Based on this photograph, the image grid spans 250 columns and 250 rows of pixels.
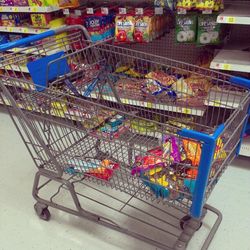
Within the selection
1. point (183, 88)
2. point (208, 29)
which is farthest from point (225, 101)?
point (208, 29)

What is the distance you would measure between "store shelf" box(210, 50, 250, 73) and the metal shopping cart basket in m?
0.14

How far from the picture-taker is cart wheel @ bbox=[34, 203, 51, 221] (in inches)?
68.7

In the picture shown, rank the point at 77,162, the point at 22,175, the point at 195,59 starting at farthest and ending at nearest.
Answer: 1. the point at 195,59
2. the point at 22,175
3. the point at 77,162

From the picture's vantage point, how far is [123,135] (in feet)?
5.41

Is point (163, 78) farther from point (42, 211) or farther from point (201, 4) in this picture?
point (42, 211)

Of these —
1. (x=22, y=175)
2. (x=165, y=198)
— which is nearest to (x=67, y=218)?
(x=22, y=175)

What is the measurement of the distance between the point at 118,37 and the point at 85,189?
3.62 feet

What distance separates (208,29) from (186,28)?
0.47 ft

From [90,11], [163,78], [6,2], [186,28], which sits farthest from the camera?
[6,2]

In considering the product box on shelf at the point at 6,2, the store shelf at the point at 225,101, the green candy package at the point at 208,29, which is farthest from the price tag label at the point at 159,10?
the product box on shelf at the point at 6,2

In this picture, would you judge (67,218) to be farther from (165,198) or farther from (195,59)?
(195,59)

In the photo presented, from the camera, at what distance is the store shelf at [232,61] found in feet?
5.91

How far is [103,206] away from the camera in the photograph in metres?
1.85

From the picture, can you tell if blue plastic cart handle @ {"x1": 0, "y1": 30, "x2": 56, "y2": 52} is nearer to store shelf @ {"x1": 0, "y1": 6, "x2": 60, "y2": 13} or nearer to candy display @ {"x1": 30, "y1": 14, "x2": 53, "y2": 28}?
store shelf @ {"x1": 0, "y1": 6, "x2": 60, "y2": 13}
